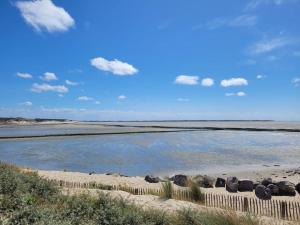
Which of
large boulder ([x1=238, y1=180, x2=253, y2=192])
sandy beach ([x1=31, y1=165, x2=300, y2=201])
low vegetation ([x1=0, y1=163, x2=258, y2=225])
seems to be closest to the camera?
low vegetation ([x1=0, y1=163, x2=258, y2=225])

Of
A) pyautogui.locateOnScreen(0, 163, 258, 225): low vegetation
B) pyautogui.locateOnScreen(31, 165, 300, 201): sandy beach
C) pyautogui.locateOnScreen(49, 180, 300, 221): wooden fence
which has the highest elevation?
pyautogui.locateOnScreen(0, 163, 258, 225): low vegetation

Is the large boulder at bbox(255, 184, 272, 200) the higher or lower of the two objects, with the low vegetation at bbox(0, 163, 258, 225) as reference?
lower

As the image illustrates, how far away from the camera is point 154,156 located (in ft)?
110

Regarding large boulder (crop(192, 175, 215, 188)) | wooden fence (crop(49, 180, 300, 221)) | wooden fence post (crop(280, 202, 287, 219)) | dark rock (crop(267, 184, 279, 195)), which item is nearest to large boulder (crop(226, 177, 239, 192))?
large boulder (crop(192, 175, 215, 188))

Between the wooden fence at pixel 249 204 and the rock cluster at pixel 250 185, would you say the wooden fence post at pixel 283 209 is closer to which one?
the wooden fence at pixel 249 204

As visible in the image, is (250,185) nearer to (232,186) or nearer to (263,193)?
(232,186)

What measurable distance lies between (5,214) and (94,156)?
86.7 ft

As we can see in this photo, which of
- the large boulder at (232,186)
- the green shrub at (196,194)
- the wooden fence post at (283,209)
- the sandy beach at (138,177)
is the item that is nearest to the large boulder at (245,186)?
the large boulder at (232,186)

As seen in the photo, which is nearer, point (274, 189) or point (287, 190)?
point (287, 190)

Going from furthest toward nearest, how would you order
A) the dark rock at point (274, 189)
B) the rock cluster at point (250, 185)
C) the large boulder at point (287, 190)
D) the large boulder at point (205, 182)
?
the large boulder at point (205, 182) < the dark rock at point (274, 189) < the large boulder at point (287, 190) < the rock cluster at point (250, 185)

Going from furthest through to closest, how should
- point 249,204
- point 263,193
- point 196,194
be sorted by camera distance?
point 263,193 < point 196,194 < point 249,204

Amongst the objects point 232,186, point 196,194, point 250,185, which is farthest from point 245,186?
point 196,194

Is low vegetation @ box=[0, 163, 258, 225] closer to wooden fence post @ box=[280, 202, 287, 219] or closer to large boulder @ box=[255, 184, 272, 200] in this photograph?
wooden fence post @ box=[280, 202, 287, 219]

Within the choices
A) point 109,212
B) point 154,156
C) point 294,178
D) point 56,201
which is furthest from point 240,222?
point 154,156
